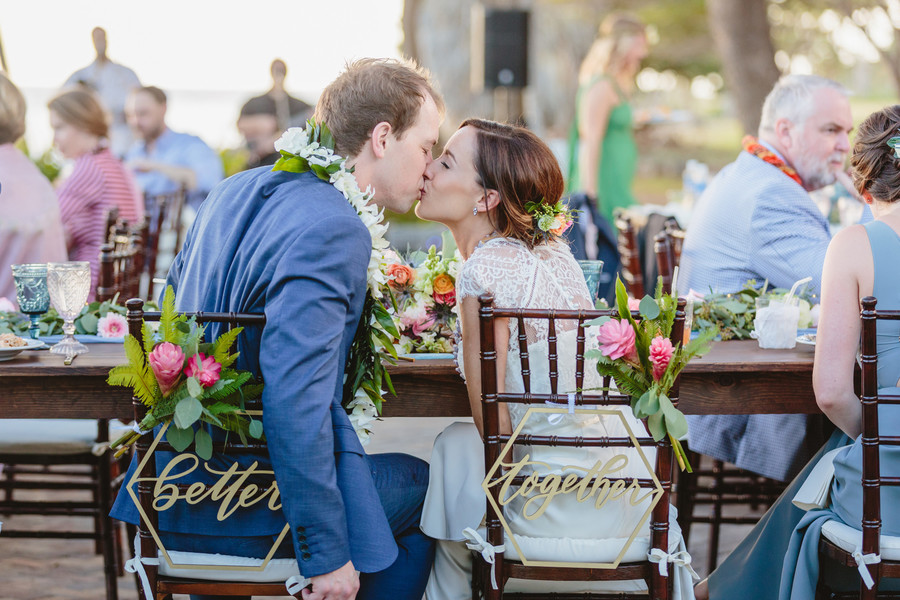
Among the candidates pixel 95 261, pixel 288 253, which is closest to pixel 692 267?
pixel 288 253

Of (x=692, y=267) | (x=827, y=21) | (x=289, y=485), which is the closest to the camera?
(x=289, y=485)

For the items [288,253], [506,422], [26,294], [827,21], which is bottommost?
[506,422]

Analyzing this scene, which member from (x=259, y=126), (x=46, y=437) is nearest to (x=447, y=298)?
(x=46, y=437)

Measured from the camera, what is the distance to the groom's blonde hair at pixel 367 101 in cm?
215

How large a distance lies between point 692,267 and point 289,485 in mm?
2141

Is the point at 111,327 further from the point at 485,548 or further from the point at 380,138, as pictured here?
the point at 485,548

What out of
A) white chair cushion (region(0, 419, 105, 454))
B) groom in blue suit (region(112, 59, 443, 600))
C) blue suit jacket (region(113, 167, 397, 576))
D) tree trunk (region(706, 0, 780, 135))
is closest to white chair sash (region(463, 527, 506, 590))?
groom in blue suit (region(112, 59, 443, 600))

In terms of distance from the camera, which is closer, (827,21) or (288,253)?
(288,253)

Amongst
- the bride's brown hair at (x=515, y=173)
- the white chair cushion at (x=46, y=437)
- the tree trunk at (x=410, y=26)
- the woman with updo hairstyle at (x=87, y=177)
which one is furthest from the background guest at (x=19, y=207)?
the tree trunk at (x=410, y=26)

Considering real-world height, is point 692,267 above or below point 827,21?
below

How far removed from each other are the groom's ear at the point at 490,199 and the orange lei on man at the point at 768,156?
4.81 feet

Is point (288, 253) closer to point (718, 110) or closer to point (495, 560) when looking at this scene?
point (495, 560)

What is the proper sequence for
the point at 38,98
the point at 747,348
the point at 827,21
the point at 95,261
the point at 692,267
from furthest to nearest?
the point at 38,98 → the point at 827,21 → the point at 95,261 → the point at 692,267 → the point at 747,348

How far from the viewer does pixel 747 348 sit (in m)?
2.57
